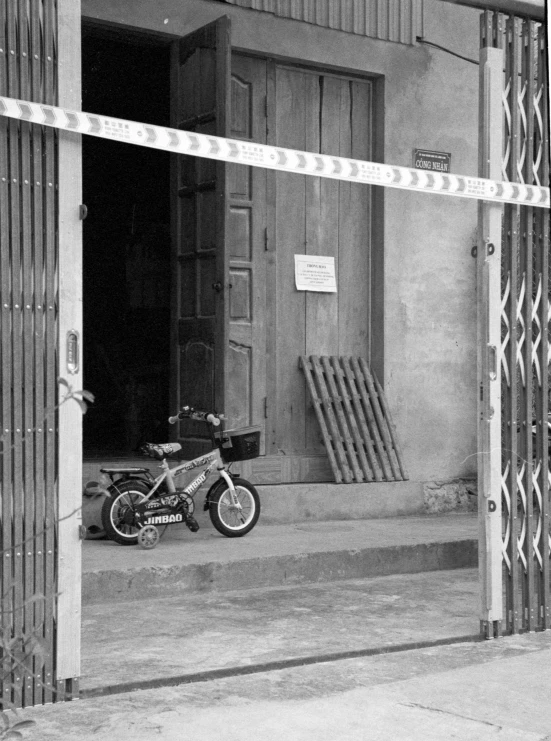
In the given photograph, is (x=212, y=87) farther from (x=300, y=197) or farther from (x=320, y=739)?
(x=320, y=739)

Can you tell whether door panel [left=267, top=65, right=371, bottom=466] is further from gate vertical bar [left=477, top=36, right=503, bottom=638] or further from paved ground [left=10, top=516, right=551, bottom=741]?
gate vertical bar [left=477, top=36, right=503, bottom=638]

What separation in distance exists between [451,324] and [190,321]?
2.62 metres

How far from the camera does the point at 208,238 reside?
360 inches

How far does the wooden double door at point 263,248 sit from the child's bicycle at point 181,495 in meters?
0.45

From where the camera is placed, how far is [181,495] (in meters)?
8.24

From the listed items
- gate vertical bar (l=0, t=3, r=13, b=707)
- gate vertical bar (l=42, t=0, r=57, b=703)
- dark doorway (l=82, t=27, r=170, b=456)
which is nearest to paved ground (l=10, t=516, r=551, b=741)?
gate vertical bar (l=42, t=0, r=57, b=703)

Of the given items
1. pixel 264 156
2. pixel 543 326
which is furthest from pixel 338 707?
pixel 543 326

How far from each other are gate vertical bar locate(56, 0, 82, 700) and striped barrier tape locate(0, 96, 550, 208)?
12 cm

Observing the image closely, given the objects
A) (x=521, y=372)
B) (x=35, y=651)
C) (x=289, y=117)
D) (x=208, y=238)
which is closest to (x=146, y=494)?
(x=208, y=238)

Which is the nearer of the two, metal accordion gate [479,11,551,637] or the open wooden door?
metal accordion gate [479,11,551,637]

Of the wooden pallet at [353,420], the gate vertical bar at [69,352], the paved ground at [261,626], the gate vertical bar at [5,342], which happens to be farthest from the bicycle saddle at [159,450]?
the gate vertical bar at [5,342]

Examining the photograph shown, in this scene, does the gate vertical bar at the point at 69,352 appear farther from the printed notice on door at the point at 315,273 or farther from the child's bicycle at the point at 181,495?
the printed notice on door at the point at 315,273

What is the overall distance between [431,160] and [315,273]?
5.08 ft

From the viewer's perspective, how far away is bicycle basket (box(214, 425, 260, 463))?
8.44m
